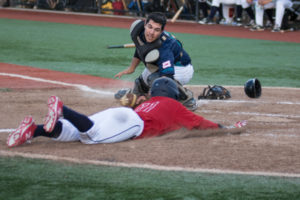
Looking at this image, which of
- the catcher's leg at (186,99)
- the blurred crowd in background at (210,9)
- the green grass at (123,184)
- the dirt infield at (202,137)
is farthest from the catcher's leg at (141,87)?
the blurred crowd in background at (210,9)

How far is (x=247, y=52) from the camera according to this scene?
1148 centimetres

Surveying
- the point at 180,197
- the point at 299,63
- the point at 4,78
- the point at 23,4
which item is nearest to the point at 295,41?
the point at 299,63

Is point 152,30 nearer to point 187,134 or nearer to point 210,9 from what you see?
point 187,134

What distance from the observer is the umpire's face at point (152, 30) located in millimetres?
5648

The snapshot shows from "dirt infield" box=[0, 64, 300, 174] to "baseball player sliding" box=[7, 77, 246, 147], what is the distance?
0.08m

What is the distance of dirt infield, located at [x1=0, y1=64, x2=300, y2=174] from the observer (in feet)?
12.9

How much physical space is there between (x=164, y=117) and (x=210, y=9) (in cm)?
1466

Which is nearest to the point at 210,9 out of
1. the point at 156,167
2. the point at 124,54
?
the point at 124,54

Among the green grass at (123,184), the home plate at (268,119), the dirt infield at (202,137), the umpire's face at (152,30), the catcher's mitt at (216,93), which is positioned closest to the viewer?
the green grass at (123,184)

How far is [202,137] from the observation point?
4.58 meters

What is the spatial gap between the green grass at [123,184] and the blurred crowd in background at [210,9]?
12306 mm

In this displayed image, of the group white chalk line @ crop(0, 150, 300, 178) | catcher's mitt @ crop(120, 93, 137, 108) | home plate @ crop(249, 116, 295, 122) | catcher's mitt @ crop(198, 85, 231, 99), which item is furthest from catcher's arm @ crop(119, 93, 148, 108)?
catcher's mitt @ crop(198, 85, 231, 99)

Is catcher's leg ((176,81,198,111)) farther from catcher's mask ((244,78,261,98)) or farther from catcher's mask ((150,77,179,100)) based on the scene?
catcher's mask ((150,77,179,100))

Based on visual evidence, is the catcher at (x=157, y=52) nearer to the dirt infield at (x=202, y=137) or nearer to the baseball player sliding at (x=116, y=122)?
the dirt infield at (x=202, y=137)
